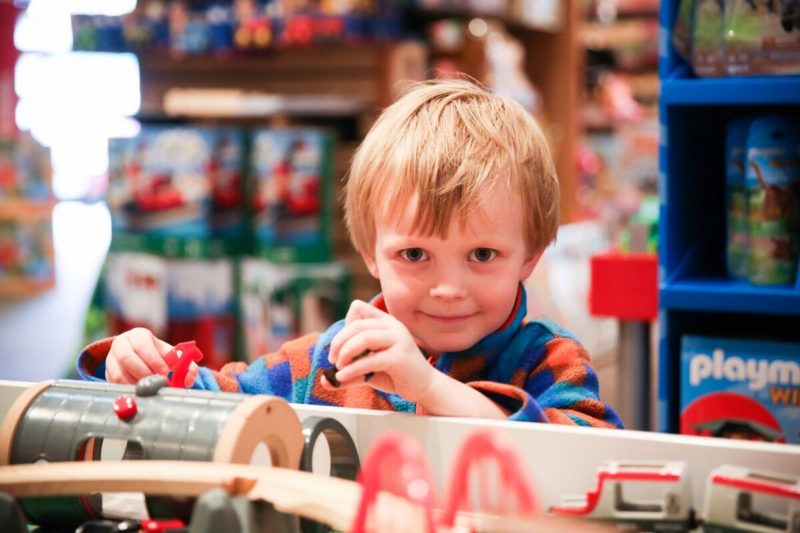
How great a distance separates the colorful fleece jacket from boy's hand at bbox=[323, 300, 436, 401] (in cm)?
14

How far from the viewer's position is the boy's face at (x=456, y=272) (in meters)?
1.09

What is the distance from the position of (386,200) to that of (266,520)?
49 centimetres

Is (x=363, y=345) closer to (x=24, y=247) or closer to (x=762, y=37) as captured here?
(x=762, y=37)

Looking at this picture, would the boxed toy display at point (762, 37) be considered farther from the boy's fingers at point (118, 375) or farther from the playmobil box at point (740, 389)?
the boy's fingers at point (118, 375)

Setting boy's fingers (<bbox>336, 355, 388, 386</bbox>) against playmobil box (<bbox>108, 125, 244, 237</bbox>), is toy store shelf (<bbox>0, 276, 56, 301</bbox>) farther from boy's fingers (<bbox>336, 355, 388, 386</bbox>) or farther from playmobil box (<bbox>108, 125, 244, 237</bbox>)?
boy's fingers (<bbox>336, 355, 388, 386</bbox>)

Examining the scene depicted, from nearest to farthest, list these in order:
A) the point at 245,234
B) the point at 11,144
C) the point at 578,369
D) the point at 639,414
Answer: the point at 578,369
the point at 639,414
the point at 245,234
the point at 11,144

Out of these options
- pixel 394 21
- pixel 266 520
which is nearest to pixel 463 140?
pixel 266 520

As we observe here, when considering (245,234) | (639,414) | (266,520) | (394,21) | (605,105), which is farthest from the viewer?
(605,105)

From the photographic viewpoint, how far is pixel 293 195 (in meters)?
3.39

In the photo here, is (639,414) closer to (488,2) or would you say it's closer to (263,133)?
(263,133)

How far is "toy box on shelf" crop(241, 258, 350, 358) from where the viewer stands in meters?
3.40

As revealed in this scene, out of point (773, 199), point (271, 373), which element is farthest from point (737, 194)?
point (271, 373)

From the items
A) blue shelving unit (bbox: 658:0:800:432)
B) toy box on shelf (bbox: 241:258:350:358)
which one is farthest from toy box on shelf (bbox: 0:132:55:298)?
blue shelving unit (bbox: 658:0:800:432)

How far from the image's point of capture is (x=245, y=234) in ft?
11.9
